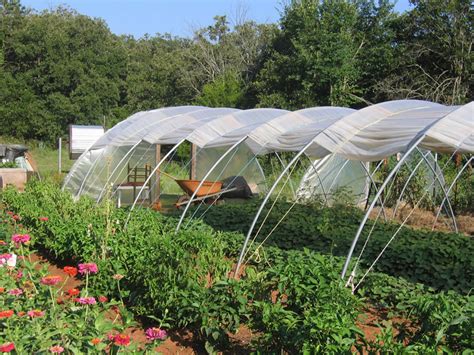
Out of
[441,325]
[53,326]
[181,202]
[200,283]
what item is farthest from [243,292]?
[181,202]

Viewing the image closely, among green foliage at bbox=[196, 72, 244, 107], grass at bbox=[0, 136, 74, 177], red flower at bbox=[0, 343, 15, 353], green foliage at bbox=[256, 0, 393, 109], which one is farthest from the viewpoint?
grass at bbox=[0, 136, 74, 177]

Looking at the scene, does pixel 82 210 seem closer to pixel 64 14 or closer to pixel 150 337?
pixel 150 337

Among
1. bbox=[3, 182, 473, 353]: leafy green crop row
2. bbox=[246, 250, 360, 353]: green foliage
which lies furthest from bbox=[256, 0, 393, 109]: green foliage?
bbox=[246, 250, 360, 353]: green foliage

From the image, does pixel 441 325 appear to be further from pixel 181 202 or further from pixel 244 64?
pixel 244 64

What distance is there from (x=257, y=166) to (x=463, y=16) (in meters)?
7.83

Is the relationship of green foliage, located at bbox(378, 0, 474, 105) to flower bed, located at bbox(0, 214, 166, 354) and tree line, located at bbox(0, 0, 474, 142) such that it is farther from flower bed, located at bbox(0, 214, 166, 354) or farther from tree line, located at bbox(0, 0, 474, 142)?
flower bed, located at bbox(0, 214, 166, 354)

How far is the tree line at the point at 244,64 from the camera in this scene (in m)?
18.9

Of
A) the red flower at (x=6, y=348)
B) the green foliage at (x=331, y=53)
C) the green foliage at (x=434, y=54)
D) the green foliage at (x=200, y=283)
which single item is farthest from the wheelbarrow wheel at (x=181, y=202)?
the red flower at (x=6, y=348)

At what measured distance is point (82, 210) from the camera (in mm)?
8125

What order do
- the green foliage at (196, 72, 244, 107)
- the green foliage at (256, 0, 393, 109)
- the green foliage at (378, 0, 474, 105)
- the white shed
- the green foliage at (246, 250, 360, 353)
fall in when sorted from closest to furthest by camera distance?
1. the green foliage at (246, 250, 360, 353)
2. the green foliage at (378, 0, 474, 105)
3. the white shed
4. the green foliage at (256, 0, 393, 109)
5. the green foliage at (196, 72, 244, 107)

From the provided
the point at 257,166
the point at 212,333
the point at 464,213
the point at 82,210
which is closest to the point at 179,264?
the point at 212,333

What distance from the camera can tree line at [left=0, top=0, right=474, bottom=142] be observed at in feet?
62.1

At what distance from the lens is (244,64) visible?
27.7m

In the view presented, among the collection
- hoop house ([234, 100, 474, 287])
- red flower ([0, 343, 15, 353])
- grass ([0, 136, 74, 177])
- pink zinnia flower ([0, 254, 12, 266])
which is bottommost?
grass ([0, 136, 74, 177])
